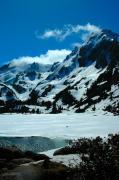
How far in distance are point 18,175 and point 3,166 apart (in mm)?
3337

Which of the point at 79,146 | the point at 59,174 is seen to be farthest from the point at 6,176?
the point at 79,146

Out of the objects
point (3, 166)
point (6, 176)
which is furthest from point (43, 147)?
point (6, 176)

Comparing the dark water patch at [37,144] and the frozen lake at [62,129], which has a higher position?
the frozen lake at [62,129]

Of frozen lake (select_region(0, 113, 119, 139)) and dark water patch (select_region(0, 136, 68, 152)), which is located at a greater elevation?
frozen lake (select_region(0, 113, 119, 139))

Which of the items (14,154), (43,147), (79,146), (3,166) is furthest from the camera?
(43,147)

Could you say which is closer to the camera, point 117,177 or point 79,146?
point 117,177

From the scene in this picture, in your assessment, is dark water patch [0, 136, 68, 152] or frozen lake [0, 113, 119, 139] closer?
dark water patch [0, 136, 68, 152]

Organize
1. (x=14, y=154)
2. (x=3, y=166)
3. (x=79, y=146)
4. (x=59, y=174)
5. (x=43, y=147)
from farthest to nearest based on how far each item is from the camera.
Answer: (x=43, y=147)
(x=79, y=146)
(x=14, y=154)
(x=3, y=166)
(x=59, y=174)

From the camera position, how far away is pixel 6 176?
10867 millimetres

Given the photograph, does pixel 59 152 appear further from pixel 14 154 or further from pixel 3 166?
pixel 3 166

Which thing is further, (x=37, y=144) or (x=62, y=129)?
(x=62, y=129)

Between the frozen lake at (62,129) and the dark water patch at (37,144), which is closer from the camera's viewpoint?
the dark water patch at (37,144)

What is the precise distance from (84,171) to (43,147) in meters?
33.4

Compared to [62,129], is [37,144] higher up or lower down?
lower down
